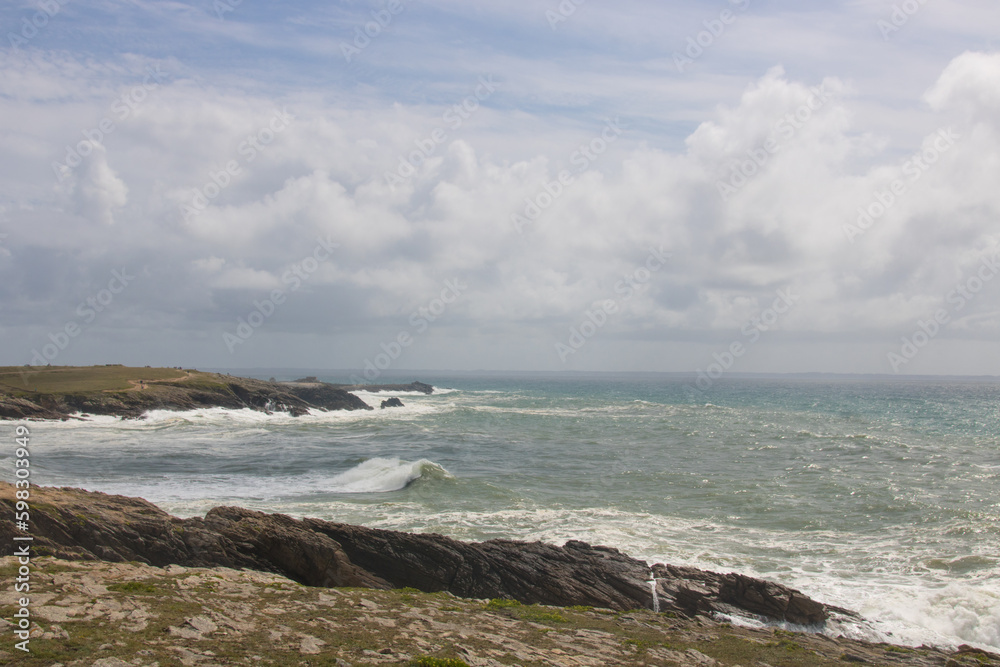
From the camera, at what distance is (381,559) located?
12.7 m

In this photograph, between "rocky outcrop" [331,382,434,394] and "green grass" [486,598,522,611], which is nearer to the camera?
"green grass" [486,598,522,611]

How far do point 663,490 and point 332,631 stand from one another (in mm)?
19069

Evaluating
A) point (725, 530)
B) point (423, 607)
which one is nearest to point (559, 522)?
point (725, 530)

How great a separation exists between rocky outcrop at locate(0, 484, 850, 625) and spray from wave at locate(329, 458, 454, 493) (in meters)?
11.7

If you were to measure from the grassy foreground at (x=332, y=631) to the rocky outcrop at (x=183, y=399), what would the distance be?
47658 millimetres

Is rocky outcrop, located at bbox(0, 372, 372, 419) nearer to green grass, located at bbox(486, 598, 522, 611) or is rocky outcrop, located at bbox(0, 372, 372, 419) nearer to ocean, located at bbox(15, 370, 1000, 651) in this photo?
ocean, located at bbox(15, 370, 1000, 651)

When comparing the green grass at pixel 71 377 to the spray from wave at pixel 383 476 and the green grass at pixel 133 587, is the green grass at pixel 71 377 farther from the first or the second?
the green grass at pixel 133 587

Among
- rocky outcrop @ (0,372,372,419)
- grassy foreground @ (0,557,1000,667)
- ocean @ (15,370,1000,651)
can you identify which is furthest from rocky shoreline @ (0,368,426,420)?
grassy foreground @ (0,557,1000,667)

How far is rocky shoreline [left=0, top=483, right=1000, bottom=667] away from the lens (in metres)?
7.44

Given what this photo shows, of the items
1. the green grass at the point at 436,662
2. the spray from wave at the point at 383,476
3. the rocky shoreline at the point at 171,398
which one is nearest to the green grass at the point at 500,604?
the green grass at the point at 436,662

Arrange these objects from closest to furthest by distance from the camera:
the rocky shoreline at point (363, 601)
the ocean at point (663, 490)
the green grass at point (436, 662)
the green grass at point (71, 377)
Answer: the green grass at point (436, 662), the rocky shoreline at point (363, 601), the ocean at point (663, 490), the green grass at point (71, 377)

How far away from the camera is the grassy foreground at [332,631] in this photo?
6.98m

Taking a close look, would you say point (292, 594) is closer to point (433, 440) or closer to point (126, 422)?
point (433, 440)

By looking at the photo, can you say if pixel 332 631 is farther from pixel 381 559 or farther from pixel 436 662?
pixel 381 559
